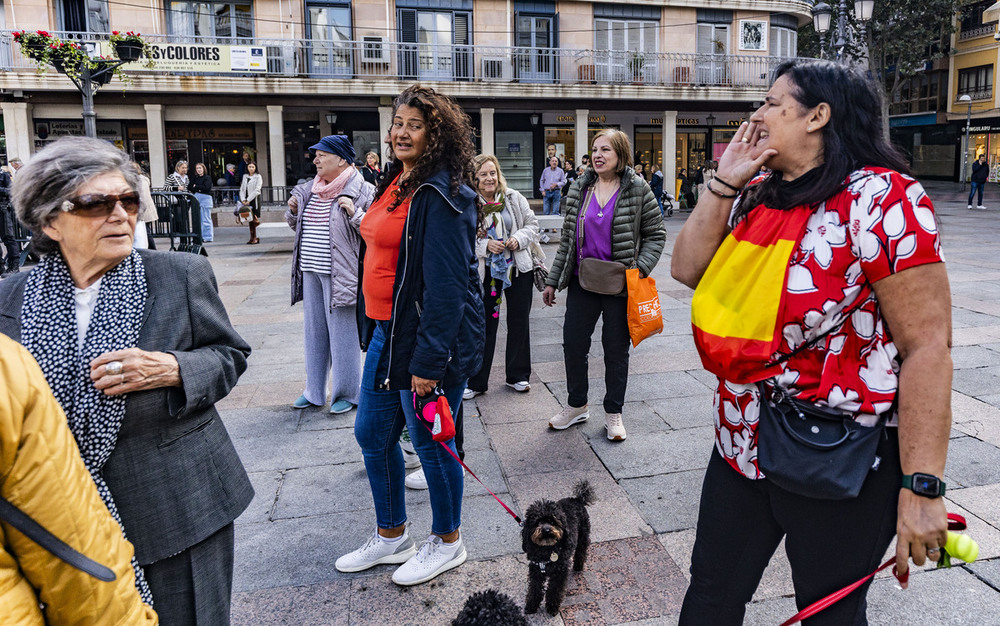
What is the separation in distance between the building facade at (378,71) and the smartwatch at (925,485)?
923 inches

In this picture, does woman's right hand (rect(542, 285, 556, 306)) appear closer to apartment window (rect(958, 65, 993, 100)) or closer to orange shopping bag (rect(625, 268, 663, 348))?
→ orange shopping bag (rect(625, 268, 663, 348))

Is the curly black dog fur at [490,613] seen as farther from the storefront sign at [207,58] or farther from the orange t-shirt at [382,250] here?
the storefront sign at [207,58]

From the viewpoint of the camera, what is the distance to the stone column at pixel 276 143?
23906mm

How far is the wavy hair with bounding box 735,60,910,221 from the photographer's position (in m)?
1.76

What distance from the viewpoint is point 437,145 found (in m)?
2.90

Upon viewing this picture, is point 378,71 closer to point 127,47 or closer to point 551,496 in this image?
point 127,47

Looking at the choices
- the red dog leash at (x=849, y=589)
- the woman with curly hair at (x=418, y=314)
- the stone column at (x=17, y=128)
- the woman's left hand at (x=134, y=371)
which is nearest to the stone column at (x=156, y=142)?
the stone column at (x=17, y=128)

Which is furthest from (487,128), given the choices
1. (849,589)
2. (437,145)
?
(849,589)

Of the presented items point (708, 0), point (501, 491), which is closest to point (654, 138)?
point (708, 0)

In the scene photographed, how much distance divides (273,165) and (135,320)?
2391 centimetres

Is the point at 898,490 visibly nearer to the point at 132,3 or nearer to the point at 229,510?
the point at 229,510

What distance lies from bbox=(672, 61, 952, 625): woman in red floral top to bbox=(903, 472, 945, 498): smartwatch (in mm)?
11

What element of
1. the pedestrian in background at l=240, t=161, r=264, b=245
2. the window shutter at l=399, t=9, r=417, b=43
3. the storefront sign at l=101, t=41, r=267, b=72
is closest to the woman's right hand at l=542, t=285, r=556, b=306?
the pedestrian in background at l=240, t=161, r=264, b=245

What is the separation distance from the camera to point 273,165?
24328 mm
